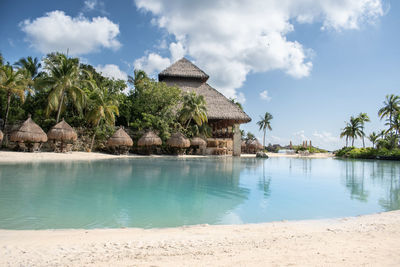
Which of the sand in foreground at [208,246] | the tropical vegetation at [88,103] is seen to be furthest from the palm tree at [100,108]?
the sand in foreground at [208,246]

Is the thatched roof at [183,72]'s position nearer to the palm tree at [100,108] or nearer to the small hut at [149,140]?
the palm tree at [100,108]

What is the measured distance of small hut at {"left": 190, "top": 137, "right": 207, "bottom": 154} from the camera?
20.7 m

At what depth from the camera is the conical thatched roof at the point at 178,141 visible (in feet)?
62.5

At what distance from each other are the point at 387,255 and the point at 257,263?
52.1 inches

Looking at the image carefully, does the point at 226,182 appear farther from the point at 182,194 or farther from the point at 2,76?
the point at 2,76

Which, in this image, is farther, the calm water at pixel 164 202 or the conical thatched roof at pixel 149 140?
the conical thatched roof at pixel 149 140

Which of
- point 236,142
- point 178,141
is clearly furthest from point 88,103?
point 236,142

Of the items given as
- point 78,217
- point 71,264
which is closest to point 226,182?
point 78,217

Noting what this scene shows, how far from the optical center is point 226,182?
7840 mm

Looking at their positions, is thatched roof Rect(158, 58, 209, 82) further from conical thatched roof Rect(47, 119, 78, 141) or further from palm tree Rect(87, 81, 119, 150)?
conical thatched roof Rect(47, 119, 78, 141)

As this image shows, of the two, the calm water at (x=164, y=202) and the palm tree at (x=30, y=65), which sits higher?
the palm tree at (x=30, y=65)

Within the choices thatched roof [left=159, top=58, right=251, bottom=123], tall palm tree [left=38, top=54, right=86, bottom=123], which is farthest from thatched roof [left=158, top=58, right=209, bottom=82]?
tall palm tree [left=38, top=54, right=86, bottom=123]

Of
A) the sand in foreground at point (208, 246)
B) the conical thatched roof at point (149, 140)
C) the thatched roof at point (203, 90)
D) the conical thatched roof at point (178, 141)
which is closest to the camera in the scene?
the sand in foreground at point (208, 246)

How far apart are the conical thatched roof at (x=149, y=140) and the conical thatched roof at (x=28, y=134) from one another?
6129 millimetres
